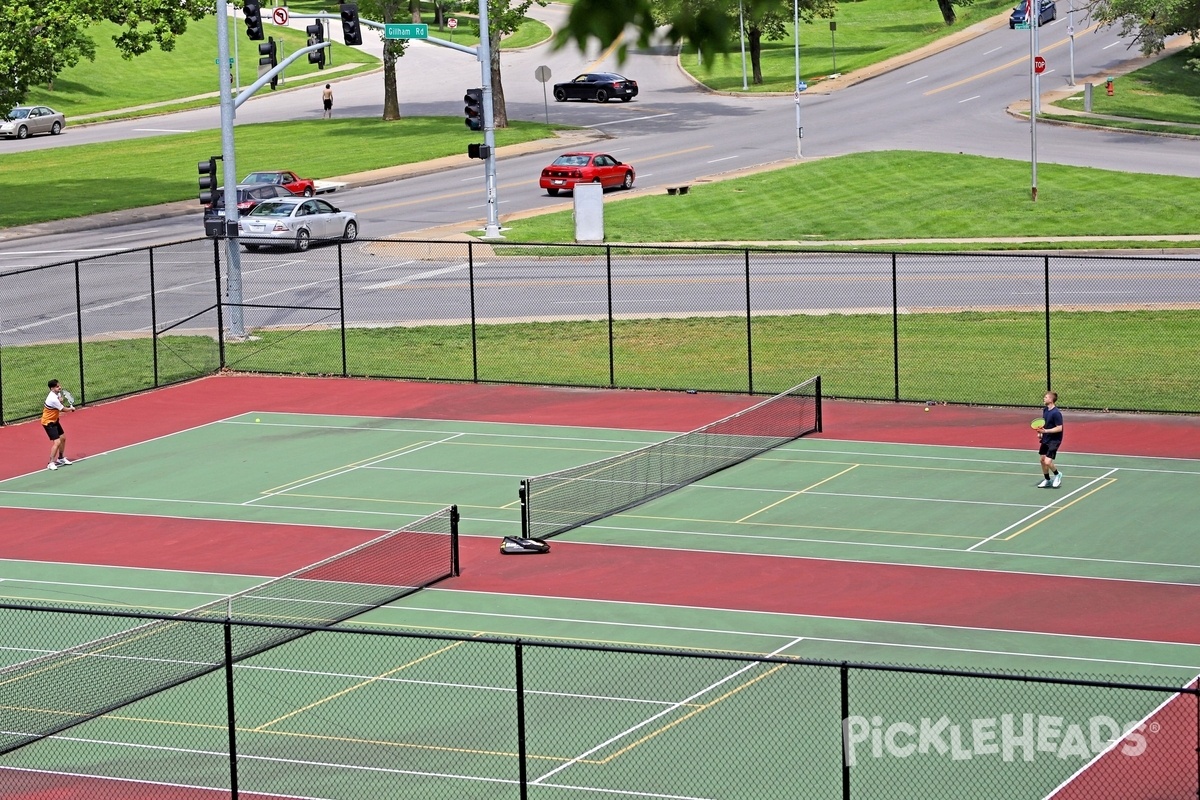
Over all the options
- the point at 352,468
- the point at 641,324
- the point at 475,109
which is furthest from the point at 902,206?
the point at 352,468

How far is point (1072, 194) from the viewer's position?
61.6 meters

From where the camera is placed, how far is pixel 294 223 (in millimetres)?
54812

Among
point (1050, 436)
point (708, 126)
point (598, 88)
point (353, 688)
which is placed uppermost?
point (598, 88)

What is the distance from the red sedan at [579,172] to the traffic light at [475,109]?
833cm

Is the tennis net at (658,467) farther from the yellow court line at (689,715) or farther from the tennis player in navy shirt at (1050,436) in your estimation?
the yellow court line at (689,715)

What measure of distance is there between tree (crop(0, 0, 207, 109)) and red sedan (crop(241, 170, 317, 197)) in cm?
613

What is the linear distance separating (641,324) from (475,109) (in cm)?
1621

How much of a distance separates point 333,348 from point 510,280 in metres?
8.73

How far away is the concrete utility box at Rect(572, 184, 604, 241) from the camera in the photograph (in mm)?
55938

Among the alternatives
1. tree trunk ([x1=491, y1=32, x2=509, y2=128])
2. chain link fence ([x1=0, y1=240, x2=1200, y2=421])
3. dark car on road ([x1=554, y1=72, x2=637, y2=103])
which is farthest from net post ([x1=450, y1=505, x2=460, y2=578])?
dark car on road ([x1=554, y1=72, x2=637, y2=103])

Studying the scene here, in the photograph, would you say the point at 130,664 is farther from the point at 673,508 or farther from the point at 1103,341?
the point at 1103,341

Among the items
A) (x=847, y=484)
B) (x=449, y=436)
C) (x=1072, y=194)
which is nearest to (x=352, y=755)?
(x=847, y=484)

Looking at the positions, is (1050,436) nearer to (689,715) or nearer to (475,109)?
(689,715)

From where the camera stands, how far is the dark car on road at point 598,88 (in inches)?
3708
